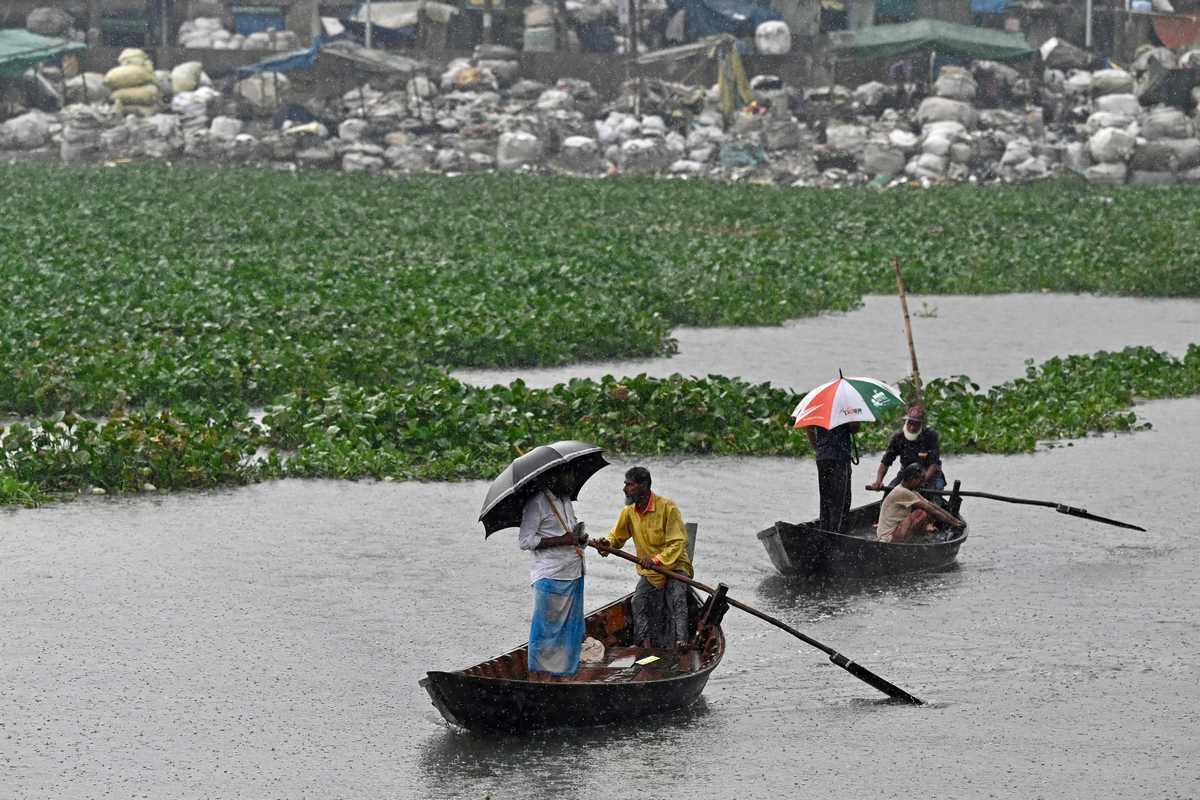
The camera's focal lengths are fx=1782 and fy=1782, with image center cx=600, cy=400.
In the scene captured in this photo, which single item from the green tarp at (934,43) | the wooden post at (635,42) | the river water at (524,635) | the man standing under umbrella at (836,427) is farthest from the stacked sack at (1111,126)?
the man standing under umbrella at (836,427)

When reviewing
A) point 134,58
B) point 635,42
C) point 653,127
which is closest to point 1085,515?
point 653,127

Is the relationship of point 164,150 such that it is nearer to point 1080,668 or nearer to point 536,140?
point 536,140

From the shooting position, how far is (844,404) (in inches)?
499

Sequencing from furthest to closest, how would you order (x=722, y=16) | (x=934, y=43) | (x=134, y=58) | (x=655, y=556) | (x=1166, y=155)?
(x=722, y=16)
(x=134, y=58)
(x=934, y=43)
(x=1166, y=155)
(x=655, y=556)

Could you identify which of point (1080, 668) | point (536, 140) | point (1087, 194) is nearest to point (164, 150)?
point (536, 140)

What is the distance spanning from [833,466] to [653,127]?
39.2 metres

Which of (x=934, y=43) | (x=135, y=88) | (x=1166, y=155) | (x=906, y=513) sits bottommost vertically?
(x=1166, y=155)

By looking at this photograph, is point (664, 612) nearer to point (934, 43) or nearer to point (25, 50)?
point (934, 43)

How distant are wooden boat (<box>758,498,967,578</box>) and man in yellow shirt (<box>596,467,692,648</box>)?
205cm

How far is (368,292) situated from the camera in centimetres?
2464

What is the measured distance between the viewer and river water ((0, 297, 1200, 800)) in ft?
29.2

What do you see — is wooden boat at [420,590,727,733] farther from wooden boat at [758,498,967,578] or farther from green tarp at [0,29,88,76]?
green tarp at [0,29,88,76]

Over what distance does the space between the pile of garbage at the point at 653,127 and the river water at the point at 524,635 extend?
1286 inches

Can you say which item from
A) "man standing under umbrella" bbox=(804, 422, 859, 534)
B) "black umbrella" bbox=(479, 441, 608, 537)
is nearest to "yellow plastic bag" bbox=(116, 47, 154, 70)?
"man standing under umbrella" bbox=(804, 422, 859, 534)
